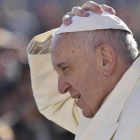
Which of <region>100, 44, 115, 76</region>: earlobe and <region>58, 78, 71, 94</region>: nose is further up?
<region>100, 44, 115, 76</region>: earlobe

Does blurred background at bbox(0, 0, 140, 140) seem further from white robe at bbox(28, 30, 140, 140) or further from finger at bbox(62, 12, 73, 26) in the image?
finger at bbox(62, 12, 73, 26)

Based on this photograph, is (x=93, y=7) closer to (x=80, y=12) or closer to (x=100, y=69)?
(x=80, y=12)

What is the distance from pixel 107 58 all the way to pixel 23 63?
3.09m

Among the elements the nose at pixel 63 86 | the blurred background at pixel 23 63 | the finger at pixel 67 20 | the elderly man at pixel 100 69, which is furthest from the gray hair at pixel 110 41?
the blurred background at pixel 23 63

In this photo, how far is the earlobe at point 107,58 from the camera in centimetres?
203

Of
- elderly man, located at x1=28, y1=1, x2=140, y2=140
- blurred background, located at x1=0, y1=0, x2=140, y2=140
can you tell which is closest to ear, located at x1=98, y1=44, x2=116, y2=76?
elderly man, located at x1=28, y1=1, x2=140, y2=140

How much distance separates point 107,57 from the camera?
2.05m

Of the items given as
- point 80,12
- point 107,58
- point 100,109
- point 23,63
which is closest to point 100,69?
point 107,58

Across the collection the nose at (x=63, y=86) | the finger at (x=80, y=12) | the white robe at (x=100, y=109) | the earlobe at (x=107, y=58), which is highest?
the finger at (x=80, y=12)

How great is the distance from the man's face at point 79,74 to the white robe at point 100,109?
0.28 ft

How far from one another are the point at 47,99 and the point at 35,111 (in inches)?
82.0

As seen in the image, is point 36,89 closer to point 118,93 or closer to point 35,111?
point 118,93

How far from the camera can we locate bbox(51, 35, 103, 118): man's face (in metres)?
2.10

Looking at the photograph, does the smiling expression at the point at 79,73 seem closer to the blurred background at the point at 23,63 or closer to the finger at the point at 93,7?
the finger at the point at 93,7
